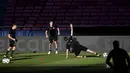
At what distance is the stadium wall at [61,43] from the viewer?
27.6 metres

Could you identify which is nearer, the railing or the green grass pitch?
the green grass pitch

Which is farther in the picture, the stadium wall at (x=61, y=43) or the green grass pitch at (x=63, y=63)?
the stadium wall at (x=61, y=43)

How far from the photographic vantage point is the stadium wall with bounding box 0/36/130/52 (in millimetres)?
27594

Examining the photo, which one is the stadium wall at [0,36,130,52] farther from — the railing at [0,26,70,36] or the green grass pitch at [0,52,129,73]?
the green grass pitch at [0,52,129,73]

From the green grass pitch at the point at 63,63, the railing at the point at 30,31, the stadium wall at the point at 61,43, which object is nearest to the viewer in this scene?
→ the green grass pitch at the point at 63,63

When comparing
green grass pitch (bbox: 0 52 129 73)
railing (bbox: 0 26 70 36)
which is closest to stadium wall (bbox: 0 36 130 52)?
railing (bbox: 0 26 70 36)

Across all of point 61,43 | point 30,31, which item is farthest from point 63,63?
point 30,31

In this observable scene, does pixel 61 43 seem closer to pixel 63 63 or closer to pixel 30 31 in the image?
pixel 30 31

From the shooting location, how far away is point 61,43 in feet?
92.3

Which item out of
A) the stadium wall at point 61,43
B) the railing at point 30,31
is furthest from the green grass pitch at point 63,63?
the railing at point 30,31

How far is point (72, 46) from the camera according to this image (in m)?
22.1

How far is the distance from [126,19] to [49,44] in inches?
500

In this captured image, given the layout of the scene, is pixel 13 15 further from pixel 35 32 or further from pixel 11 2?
pixel 35 32

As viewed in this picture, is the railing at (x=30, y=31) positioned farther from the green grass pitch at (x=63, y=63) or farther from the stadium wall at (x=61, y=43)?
the green grass pitch at (x=63, y=63)
